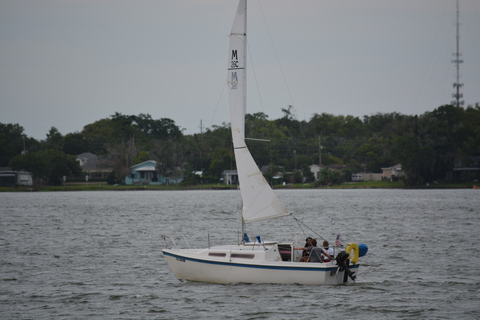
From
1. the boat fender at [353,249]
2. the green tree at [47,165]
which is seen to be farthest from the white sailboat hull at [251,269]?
the green tree at [47,165]

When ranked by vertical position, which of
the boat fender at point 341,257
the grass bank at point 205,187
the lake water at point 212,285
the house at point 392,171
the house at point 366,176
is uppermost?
the house at point 392,171

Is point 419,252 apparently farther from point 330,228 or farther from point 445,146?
point 445,146

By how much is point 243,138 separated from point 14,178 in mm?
121066

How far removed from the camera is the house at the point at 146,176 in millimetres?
143875

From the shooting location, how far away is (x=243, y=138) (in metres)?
24.4

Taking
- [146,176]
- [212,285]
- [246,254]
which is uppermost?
[146,176]

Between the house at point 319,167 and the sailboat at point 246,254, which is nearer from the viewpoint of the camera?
the sailboat at point 246,254

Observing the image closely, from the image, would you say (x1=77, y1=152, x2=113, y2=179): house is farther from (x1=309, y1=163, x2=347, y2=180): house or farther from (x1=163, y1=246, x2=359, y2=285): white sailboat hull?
(x1=163, y1=246, x2=359, y2=285): white sailboat hull

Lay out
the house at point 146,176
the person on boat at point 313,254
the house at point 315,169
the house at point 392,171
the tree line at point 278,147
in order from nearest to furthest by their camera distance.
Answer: the person on boat at point 313,254, the tree line at point 278,147, the house at point 392,171, the house at point 315,169, the house at point 146,176

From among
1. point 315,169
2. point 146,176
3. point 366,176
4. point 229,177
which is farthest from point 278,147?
point 146,176

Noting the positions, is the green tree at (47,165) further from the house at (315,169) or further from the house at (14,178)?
the house at (315,169)

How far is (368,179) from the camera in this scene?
142250 millimetres

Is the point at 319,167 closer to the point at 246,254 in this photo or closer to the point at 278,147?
the point at 278,147

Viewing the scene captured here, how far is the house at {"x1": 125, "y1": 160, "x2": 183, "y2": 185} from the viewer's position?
144m
